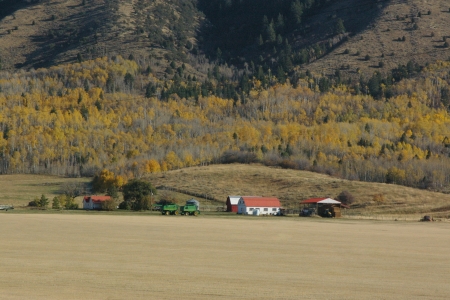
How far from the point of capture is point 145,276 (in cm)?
2470

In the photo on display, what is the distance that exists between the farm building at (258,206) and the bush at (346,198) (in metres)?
13.4

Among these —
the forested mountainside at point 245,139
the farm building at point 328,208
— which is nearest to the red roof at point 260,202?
the farm building at point 328,208

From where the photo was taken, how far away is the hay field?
22016mm

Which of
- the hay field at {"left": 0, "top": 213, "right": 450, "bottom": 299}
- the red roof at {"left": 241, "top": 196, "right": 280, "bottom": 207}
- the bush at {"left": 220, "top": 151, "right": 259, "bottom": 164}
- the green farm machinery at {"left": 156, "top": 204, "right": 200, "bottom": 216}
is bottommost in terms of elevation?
the hay field at {"left": 0, "top": 213, "right": 450, "bottom": 299}

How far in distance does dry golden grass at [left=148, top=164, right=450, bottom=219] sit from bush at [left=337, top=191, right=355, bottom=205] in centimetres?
101

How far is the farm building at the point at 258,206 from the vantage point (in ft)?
317

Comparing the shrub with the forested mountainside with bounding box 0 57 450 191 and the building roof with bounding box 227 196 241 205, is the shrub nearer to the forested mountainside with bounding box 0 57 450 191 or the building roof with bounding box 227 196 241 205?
the building roof with bounding box 227 196 241 205

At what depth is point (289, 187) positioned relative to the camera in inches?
4803

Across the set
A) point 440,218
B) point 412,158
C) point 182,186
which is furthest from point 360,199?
point 412,158

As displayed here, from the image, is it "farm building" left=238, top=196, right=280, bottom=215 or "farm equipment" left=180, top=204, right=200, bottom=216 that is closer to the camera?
"farm equipment" left=180, top=204, right=200, bottom=216

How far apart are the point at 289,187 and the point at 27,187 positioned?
177 feet

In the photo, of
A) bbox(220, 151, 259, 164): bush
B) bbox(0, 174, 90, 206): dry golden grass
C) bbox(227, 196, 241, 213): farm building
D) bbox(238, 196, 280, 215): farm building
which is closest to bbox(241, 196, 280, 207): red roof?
bbox(238, 196, 280, 215): farm building

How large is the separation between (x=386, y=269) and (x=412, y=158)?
422 ft

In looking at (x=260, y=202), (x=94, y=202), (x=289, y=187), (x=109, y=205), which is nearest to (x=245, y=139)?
(x=289, y=187)
